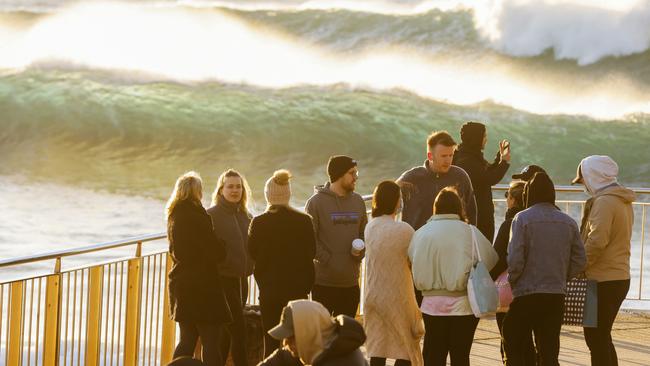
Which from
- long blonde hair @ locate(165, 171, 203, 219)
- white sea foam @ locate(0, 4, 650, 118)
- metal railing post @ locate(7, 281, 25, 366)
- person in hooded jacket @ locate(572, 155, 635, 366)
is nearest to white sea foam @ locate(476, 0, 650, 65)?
Answer: white sea foam @ locate(0, 4, 650, 118)

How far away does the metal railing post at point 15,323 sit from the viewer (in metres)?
5.42

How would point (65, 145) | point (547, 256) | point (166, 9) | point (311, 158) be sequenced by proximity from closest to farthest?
1. point (547, 256)
2. point (311, 158)
3. point (65, 145)
4. point (166, 9)

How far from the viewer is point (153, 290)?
6.44 meters

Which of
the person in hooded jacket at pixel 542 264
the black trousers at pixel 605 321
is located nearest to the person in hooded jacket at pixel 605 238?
the black trousers at pixel 605 321

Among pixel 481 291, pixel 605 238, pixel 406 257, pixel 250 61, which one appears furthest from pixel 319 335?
pixel 250 61

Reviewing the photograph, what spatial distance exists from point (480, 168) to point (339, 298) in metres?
1.34

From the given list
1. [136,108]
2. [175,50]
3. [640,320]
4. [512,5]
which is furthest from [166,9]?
[640,320]

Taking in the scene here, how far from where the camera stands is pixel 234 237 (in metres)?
6.20

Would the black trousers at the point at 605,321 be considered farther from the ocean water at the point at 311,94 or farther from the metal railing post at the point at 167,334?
the ocean water at the point at 311,94

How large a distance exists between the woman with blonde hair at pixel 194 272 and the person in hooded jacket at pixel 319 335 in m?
2.21

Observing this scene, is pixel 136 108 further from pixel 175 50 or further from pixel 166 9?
pixel 166 9

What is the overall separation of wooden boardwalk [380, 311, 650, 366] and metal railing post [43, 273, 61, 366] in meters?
2.69

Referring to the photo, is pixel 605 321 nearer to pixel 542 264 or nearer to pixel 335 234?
pixel 542 264

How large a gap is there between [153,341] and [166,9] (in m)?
51.5
